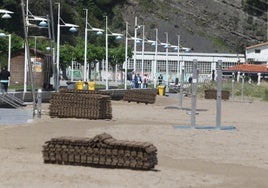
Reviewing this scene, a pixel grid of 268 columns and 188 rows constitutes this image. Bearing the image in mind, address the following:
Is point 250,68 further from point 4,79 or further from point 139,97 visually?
point 4,79

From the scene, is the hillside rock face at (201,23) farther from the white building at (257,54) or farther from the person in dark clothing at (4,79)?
the person in dark clothing at (4,79)

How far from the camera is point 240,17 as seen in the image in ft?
497

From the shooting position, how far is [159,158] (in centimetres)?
1789

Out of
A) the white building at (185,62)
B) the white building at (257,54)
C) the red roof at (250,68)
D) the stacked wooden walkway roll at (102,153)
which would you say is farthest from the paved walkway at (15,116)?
the white building at (257,54)

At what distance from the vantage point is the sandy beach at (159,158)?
13641 mm

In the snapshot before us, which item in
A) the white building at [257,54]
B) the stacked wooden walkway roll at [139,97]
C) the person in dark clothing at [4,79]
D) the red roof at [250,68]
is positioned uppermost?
the white building at [257,54]

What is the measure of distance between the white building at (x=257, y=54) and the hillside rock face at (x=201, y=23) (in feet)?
15.4

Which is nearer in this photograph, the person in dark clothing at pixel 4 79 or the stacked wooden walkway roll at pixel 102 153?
the stacked wooden walkway roll at pixel 102 153

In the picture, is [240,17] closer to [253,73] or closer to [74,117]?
[253,73]

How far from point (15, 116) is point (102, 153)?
1595 centimetres

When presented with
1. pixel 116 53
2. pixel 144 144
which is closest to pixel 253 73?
pixel 116 53

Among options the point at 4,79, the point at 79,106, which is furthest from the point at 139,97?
the point at 79,106

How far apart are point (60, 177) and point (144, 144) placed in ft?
6.57

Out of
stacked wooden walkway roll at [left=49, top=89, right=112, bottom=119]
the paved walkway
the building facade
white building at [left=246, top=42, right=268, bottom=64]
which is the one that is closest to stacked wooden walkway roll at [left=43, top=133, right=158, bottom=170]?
the paved walkway
